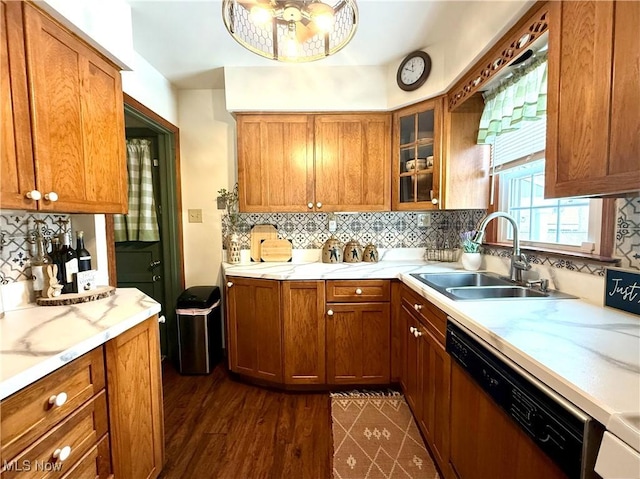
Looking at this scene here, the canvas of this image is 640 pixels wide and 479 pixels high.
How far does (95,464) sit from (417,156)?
8.05 feet

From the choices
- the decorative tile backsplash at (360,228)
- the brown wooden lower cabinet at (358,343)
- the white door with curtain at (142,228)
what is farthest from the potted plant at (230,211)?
the brown wooden lower cabinet at (358,343)

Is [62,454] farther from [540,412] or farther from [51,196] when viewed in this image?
[540,412]

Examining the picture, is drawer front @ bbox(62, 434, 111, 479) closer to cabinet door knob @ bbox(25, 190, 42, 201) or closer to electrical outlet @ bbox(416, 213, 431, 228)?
cabinet door knob @ bbox(25, 190, 42, 201)

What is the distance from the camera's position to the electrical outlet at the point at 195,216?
2.67 meters

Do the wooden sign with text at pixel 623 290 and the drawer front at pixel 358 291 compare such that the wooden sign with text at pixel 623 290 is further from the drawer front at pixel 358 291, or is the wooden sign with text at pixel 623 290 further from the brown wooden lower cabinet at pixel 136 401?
the brown wooden lower cabinet at pixel 136 401

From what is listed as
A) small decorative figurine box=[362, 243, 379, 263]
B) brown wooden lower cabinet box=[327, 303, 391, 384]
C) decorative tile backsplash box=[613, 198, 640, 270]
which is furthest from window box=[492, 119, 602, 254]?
brown wooden lower cabinet box=[327, 303, 391, 384]

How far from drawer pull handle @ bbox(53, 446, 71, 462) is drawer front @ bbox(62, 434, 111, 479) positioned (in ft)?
0.22

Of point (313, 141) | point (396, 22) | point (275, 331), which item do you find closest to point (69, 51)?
A: point (313, 141)

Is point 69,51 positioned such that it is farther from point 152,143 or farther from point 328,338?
point 328,338

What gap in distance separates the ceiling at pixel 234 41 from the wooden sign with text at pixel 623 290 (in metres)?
1.14

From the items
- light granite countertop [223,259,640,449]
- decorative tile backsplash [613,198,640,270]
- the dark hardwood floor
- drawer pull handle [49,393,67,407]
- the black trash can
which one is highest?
decorative tile backsplash [613,198,640,270]

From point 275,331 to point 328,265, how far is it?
0.67m

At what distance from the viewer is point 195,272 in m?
2.71

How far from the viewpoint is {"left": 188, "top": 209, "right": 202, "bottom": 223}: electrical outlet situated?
8.76 ft
